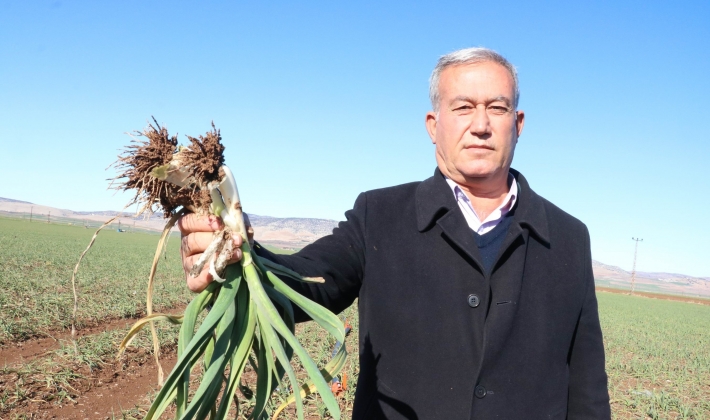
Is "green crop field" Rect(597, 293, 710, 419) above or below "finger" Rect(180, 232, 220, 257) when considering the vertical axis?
below

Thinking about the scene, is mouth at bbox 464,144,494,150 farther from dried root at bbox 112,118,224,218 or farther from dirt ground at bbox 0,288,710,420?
dirt ground at bbox 0,288,710,420

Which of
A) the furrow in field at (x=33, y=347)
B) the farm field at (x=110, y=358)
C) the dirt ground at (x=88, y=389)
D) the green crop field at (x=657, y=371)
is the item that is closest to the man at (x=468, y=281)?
the farm field at (x=110, y=358)

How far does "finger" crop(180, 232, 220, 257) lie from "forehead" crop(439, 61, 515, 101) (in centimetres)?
112

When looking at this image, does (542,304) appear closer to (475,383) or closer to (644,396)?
(475,383)

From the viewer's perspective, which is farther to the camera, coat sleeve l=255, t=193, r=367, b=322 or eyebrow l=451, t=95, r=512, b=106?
eyebrow l=451, t=95, r=512, b=106

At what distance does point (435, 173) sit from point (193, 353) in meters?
1.19

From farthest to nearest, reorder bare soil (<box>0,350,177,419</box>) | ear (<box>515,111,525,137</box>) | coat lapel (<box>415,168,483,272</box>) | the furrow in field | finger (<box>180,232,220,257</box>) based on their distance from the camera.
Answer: the furrow in field, bare soil (<box>0,350,177,419</box>), ear (<box>515,111,525,137</box>), coat lapel (<box>415,168,483,272</box>), finger (<box>180,232,220,257</box>)

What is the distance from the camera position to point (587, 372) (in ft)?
6.67

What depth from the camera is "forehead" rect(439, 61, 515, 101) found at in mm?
1970

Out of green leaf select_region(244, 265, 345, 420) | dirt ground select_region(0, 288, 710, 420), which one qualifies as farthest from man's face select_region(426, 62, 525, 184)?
dirt ground select_region(0, 288, 710, 420)

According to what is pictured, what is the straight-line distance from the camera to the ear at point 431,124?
218cm

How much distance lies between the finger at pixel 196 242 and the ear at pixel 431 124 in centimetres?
113

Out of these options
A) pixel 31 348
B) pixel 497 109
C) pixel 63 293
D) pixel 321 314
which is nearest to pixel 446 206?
pixel 497 109

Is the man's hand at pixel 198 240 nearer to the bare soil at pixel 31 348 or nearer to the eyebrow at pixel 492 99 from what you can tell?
the eyebrow at pixel 492 99
